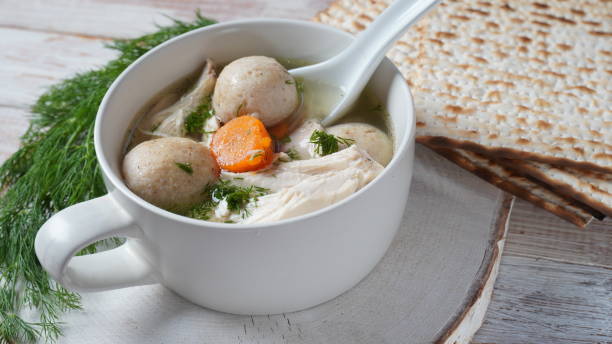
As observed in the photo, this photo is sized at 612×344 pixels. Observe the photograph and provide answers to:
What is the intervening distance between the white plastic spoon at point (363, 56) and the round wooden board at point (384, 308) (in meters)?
0.40

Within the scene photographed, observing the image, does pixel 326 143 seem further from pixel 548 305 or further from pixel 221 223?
pixel 548 305

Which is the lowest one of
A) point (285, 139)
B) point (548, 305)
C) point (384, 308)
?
point (548, 305)

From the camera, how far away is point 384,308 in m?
1.46

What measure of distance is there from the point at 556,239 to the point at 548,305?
24cm

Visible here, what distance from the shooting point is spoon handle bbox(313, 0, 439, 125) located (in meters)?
1.69

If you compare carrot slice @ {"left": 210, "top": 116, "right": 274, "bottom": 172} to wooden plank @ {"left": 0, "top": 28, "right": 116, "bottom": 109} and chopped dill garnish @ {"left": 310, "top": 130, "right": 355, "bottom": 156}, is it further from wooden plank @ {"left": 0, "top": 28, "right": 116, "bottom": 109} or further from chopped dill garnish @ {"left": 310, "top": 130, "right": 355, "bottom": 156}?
wooden plank @ {"left": 0, "top": 28, "right": 116, "bottom": 109}

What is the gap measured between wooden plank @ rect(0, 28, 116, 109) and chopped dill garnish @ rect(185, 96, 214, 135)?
849mm

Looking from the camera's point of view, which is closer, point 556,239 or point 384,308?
point 384,308

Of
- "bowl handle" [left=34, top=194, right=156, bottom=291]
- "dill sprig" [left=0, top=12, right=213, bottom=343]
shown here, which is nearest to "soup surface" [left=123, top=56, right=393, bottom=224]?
"bowl handle" [left=34, top=194, right=156, bottom=291]

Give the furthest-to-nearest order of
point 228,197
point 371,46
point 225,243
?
point 371,46 < point 228,197 < point 225,243

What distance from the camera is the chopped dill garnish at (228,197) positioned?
143cm

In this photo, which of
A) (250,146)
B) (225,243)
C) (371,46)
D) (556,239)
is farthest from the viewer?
(556,239)

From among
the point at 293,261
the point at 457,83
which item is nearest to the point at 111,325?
the point at 293,261

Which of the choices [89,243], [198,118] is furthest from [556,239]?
[89,243]
